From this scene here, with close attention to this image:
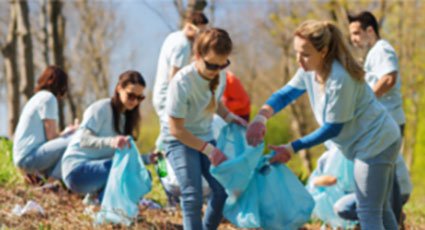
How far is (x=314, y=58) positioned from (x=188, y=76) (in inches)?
29.5

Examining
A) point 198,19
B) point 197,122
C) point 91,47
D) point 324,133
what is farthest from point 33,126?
point 91,47

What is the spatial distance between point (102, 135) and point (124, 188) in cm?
58

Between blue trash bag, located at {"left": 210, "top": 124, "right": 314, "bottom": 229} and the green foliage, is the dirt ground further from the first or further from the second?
blue trash bag, located at {"left": 210, "top": 124, "right": 314, "bottom": 229}

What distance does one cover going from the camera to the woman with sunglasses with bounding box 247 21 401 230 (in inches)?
131

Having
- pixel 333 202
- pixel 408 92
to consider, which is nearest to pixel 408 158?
pixel 408 92

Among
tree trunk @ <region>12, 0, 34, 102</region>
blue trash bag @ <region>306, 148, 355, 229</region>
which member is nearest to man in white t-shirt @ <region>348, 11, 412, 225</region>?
blue trash bag @ <region>306, 148, 355, 229</region>

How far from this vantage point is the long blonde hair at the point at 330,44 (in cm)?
330

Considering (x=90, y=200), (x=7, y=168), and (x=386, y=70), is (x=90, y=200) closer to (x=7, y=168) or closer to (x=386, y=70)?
(x=7, y=168)

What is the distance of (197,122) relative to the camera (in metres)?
3.88

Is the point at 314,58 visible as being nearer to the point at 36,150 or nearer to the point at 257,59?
the point at 36,150

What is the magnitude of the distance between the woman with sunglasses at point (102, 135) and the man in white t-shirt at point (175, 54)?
0.94 feet

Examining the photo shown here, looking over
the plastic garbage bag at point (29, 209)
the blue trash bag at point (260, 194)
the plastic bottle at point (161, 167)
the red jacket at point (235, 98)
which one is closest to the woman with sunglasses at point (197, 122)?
the blue trash bag at point (260, 194)

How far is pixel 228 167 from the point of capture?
3.70m

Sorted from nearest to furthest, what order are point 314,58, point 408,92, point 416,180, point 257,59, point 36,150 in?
point 314,58 < point 36,150 < point 408,92 < point 416,180 < point 257,59
